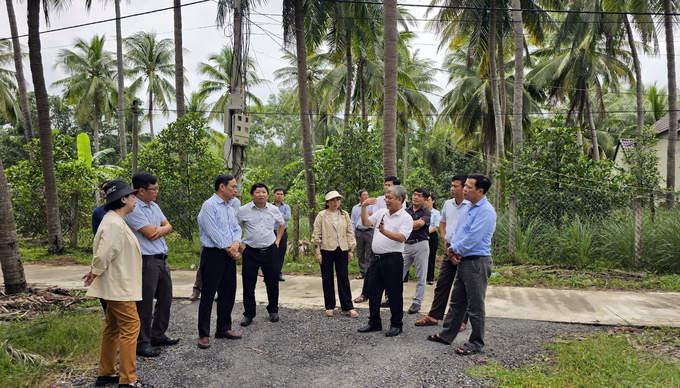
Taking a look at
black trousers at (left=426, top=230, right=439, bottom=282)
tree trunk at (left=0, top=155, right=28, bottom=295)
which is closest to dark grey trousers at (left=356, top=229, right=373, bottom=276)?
black trousers at (left=426, top=230, right=439, bottom=282)

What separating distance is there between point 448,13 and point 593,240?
1245 cm

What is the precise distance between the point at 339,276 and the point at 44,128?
1014 cm

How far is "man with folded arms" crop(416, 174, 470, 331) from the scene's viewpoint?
552 centimetres

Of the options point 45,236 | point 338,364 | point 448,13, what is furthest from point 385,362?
point 448,13

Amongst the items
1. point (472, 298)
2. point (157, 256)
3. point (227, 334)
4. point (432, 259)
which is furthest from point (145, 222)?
point (432, 259)

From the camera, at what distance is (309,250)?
38.8 feet

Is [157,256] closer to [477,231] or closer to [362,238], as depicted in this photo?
[477,231]

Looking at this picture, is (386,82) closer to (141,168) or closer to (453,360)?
(453,360)

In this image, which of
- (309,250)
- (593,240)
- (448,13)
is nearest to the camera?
(593,240)

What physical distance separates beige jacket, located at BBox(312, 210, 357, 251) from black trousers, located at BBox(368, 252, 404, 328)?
0.73 metres

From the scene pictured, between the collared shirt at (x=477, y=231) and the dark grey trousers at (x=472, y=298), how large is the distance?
0.37ft

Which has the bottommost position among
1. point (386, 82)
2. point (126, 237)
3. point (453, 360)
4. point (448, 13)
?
point (453, 360)

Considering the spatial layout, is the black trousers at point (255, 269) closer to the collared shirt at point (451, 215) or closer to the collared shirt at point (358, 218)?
the collared shirt at point (451, 215)

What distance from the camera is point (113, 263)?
151 inches
